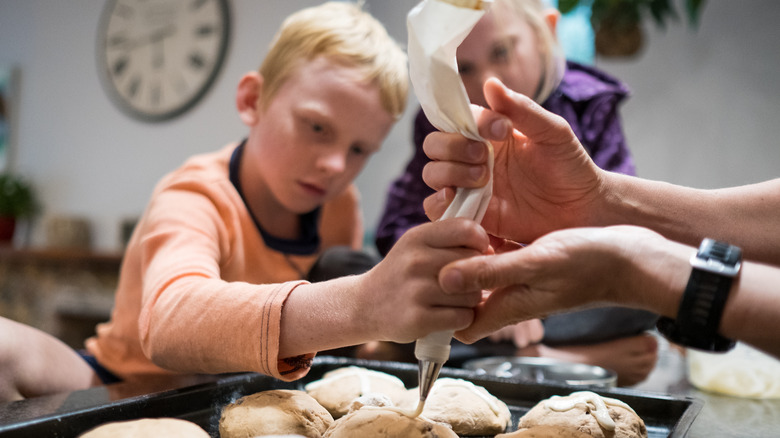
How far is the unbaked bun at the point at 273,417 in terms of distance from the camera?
675mm

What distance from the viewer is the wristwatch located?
1.66ft

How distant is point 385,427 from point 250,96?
881mm

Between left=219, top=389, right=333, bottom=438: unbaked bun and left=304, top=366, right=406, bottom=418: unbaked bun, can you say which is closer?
left=219, top=389, right=333, bottom=438: unbaked bun

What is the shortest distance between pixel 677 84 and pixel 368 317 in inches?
89.2

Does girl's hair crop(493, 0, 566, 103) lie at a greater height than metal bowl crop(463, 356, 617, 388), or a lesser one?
greater

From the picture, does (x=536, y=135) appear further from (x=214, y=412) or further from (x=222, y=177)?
(x=222, y=177)

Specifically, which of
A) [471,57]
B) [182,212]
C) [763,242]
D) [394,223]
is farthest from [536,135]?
[394,223]

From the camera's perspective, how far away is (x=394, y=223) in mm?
1592

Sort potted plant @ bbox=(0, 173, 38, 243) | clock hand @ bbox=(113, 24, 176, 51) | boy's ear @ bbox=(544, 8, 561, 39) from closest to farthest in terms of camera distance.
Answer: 1. boy's ear @ bbox=(544, 8, 561, 39)
2. clock hand @ bbox=(113, 24, 176, 51)
3. potted plant @ bbox=(0, 173, 38, 243)

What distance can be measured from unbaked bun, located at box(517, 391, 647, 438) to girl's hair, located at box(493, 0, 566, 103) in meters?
0.68

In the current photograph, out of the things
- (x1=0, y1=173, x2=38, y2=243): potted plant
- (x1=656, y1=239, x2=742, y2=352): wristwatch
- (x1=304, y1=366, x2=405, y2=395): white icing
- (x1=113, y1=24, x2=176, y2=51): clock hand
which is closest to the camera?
(x1=656, y1=239, x2=742, y2=352): wristwatch

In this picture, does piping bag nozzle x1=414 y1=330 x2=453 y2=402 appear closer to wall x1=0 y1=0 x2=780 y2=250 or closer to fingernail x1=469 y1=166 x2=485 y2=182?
fingernail x1=469 y1=166 x2=485 y2=182

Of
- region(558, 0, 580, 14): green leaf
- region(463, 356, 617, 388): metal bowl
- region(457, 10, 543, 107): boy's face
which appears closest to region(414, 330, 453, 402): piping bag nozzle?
region(463, 356, 617, 388): metal bowl

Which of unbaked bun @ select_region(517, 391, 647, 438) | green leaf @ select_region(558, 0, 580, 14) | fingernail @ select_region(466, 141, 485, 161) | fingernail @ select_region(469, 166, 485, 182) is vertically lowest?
unbaked bun @ select_region(517, 391, 647, 438)
